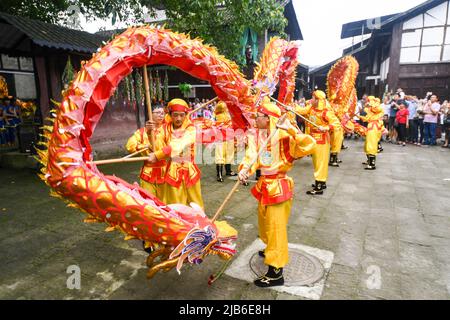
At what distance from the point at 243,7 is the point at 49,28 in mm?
4812

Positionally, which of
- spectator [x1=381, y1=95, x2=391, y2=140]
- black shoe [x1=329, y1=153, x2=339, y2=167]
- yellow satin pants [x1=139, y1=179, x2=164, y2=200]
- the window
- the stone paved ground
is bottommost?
the stone paved ground

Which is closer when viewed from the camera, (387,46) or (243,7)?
(243,7)

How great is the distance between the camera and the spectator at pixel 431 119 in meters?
11.1

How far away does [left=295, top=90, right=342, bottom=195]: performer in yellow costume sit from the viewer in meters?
5.96

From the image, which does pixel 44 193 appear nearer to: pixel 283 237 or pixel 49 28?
pixel 49 28

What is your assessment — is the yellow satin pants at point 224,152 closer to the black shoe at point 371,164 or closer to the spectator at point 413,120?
the black shoe at point 371,164

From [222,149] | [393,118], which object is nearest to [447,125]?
[393,118]

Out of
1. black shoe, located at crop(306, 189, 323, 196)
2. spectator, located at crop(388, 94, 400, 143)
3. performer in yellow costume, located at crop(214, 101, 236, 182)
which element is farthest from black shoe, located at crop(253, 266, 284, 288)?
spectator, located at crop(388, 94, 400, 143)

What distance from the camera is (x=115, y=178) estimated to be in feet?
7.54

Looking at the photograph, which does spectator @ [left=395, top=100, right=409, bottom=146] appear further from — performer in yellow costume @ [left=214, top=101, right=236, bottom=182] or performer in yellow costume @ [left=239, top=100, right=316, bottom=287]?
performer in yellow costume @ [left=239, top=100, right=316, bottom=287]

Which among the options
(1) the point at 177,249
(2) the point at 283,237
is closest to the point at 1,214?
(1) the point at 177,249

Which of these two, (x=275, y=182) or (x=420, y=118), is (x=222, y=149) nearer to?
(x=275, y=182)

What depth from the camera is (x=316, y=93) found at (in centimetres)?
633

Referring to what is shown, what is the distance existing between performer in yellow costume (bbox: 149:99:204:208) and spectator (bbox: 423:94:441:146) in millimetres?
11029
